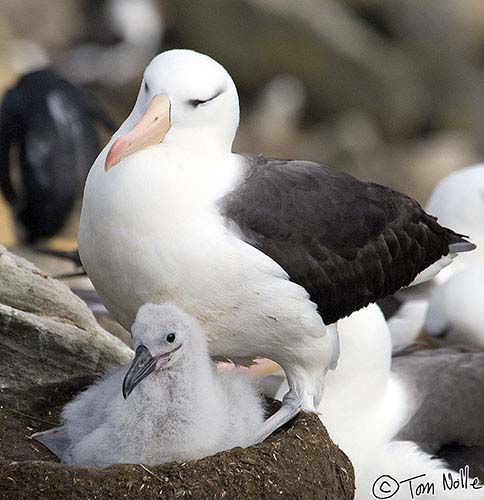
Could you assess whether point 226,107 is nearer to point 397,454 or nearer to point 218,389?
point 218,389

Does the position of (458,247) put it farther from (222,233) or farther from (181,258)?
(181,258)

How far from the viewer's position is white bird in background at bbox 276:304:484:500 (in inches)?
218

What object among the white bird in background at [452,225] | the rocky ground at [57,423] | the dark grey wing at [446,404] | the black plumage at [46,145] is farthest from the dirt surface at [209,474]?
the black plumage at [46,145]

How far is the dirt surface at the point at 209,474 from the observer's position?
3963 millimetres

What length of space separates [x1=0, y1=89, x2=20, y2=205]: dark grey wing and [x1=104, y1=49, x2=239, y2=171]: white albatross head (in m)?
4.78

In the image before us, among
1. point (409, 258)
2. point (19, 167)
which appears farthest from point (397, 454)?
point (19, 167)

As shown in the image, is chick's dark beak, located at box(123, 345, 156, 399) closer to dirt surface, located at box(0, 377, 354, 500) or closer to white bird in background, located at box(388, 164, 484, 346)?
dirt surface, located at box(0, 377, 354, 500)

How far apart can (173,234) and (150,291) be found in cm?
19

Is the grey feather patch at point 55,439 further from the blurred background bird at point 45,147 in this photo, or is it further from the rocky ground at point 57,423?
the blurred background bird at point 45,147

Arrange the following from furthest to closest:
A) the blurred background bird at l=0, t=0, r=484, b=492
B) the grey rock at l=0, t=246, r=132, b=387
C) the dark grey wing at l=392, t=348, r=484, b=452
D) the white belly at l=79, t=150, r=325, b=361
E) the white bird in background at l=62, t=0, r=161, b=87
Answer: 1. the white bird in background at l=62, t=0, r=161, b=87
2. the blurred background bird at l=0, t=0, r=484, b=492
3. the dark grey wing at l=392, t=348, r=484, b=452
4. the grey rock at l=0, t=246, r=132, b=387
5. the white belly at l=79, t=150, r=325, b=361

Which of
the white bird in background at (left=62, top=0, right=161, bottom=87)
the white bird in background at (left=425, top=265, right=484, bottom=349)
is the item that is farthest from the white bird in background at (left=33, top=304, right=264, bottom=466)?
→ the white bird in background at (left=62, top=0, right=161, bottom=87)

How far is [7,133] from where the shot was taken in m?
9.35

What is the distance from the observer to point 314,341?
462 centimetres

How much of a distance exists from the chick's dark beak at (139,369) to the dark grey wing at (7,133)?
5219mm
